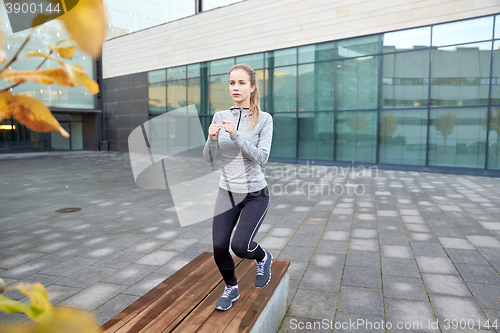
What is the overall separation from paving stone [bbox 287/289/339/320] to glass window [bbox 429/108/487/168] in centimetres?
1138

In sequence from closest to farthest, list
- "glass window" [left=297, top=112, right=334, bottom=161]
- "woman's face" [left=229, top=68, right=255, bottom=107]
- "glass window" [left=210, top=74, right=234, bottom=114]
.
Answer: "woman's face" [left=229, top=68, right=255, bottom=107], "glass window" [left=297, top=112, right=334, bottom=161], "glass window" [left=210, top=74, right=234, bottom=114]

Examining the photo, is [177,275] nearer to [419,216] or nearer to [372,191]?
[419,216]

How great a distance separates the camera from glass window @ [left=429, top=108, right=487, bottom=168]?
12.4 m

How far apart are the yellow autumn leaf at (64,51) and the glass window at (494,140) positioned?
14584 mm

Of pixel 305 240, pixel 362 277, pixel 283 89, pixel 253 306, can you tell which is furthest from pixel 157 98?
pixel 253 306

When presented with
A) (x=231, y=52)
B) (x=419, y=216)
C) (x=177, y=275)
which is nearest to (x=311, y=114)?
(x=231, y=52)

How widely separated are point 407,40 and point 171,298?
13781 millimetres

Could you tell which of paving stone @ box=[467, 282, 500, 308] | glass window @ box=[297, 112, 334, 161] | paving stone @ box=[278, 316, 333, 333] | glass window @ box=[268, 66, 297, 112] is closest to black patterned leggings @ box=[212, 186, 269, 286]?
paving stone @ box=[278, 316, 333, 333]

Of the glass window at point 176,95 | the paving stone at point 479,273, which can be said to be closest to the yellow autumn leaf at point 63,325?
the paving stone at point 479,273

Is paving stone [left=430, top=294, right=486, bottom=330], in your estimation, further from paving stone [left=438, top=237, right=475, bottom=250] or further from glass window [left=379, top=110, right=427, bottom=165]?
glass window [left=379, top=110, right=427, bottom=165]

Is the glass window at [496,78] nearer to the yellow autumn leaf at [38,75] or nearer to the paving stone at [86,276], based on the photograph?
the paving stone at [86,276]

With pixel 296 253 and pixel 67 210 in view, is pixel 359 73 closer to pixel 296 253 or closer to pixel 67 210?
pixel 296 253

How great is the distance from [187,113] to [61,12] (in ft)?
66.4

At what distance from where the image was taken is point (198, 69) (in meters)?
19.5
